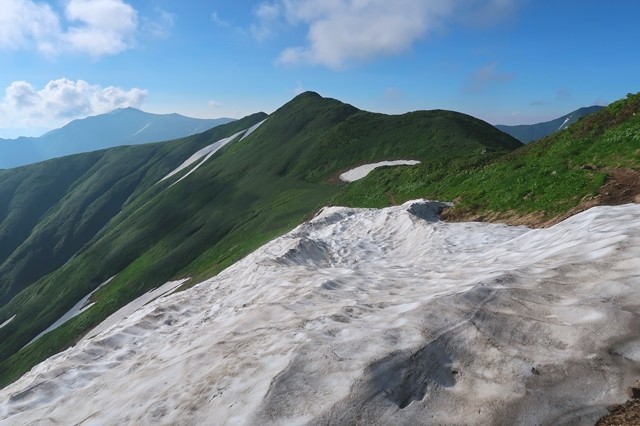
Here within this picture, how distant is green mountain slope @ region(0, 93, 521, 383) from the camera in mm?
66375

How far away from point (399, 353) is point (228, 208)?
8368cm

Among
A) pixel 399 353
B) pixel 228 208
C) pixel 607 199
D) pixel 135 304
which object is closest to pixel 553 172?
pixel 607 199

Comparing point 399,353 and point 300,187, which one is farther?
point 300,187

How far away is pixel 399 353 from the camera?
8.05 meters

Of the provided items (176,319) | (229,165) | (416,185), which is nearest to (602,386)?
(176,319)

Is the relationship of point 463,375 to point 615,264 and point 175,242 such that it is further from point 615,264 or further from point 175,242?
point 175,242

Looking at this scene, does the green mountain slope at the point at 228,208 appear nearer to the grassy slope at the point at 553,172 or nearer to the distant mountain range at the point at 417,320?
the grassy slope at the point at 553,172

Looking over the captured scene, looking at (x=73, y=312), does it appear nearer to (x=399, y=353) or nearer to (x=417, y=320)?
(x=417, y=320)

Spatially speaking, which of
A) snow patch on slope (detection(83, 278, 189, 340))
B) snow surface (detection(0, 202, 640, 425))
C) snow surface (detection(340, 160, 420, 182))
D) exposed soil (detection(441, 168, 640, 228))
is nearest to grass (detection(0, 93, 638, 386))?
exposed soil (detection(441, 168, 640, 228))

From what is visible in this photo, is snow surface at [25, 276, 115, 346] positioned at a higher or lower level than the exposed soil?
lower

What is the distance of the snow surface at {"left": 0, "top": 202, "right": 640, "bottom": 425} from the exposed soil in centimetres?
480

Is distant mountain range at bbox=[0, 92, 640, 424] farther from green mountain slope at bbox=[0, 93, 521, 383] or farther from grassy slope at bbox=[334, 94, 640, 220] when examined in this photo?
green mountain slope at bbox=[0, 93, 521, 383]

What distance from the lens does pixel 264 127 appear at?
146375mm

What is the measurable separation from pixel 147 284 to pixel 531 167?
2516 inches
